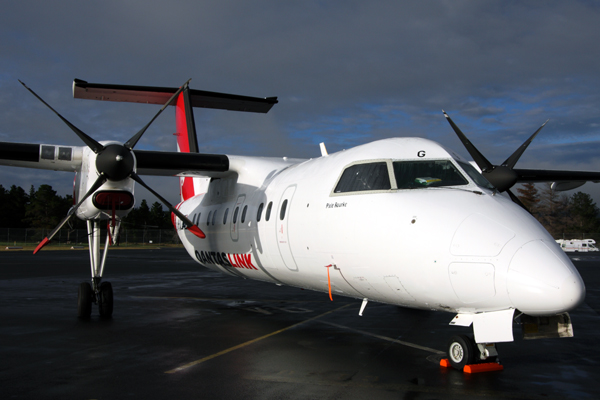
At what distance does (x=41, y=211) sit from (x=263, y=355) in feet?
229

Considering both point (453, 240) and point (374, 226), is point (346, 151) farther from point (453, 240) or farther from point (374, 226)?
point (453, 240)

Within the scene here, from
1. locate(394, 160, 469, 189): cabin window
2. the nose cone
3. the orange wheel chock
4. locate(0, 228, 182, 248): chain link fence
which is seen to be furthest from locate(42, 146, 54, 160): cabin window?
locate(0, 228, 182, 248): chain link fence

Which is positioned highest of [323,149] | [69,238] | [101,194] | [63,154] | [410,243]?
[69,238]

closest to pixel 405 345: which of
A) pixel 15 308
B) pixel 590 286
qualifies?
pixel 15 308

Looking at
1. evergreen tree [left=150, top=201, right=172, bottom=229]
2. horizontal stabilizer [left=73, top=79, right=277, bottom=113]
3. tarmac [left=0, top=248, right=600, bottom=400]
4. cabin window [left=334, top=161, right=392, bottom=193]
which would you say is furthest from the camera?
evergreen tree [left=150, top=201, right=172, bottom=229]

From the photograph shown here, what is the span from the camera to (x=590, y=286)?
16.6 meters

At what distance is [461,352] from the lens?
5.73 m

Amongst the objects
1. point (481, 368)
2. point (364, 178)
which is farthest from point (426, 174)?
point (481, 368)

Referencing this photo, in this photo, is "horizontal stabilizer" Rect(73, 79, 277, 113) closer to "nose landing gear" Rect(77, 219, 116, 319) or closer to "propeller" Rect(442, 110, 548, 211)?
"nose landing gear" Rect(77, 219, 116, 319)

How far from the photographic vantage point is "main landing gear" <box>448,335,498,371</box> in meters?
5.65

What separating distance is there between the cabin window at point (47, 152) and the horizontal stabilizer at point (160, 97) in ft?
9.59

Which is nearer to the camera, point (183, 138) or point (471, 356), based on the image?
point (471, 356)

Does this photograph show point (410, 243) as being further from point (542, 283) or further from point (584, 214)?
point (584, 214)

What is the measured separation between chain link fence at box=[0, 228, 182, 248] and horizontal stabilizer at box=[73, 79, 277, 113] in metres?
38.8
